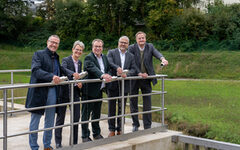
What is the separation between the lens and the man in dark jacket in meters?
5.31

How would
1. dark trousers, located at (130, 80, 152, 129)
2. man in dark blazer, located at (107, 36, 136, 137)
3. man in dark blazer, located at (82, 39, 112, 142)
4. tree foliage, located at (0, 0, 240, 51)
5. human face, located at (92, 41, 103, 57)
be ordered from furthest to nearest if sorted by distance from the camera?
tree foliage, located at (0, 0, 240, 51), dark trousers, located at (130, 80, 152, 129), man in dark blazer, located at (107, 36, 136, 137), human face, located at (92, 41, 103, 57), man in dark blazer, located at (82, 39, 112, 142)

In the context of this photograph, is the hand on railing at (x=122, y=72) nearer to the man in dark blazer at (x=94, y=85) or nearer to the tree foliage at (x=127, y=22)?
the man in dark blazer at (x=94, y=85)

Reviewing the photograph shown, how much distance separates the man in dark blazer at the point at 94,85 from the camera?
19.7 ft

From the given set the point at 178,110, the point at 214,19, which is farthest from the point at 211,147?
the point at 214,19

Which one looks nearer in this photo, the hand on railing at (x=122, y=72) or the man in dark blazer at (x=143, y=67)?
the hand on railing at (x=122, y=72)

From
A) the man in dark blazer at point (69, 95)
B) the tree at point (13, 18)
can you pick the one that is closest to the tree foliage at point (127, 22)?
the tree at point (13, 18)

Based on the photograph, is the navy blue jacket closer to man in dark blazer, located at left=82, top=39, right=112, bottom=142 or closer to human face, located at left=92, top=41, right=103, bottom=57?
man in dark blazer, located at left=82, top=39, right=112, bottom=142

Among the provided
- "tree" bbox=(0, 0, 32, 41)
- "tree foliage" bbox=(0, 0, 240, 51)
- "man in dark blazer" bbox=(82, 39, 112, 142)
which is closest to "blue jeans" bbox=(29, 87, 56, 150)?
"man in dark blazer" bbox=(82, 39, 112, 142)

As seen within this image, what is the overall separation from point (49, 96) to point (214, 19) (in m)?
26.7

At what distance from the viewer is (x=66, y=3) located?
127 feet

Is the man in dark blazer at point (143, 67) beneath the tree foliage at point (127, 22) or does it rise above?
beneath

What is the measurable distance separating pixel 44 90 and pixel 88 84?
812mm

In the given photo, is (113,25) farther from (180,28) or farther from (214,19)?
(214,19)

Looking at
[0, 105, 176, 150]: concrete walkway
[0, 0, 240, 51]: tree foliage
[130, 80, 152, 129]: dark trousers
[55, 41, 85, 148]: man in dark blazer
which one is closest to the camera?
[0, 105, 176, 150]: concrete walkway
